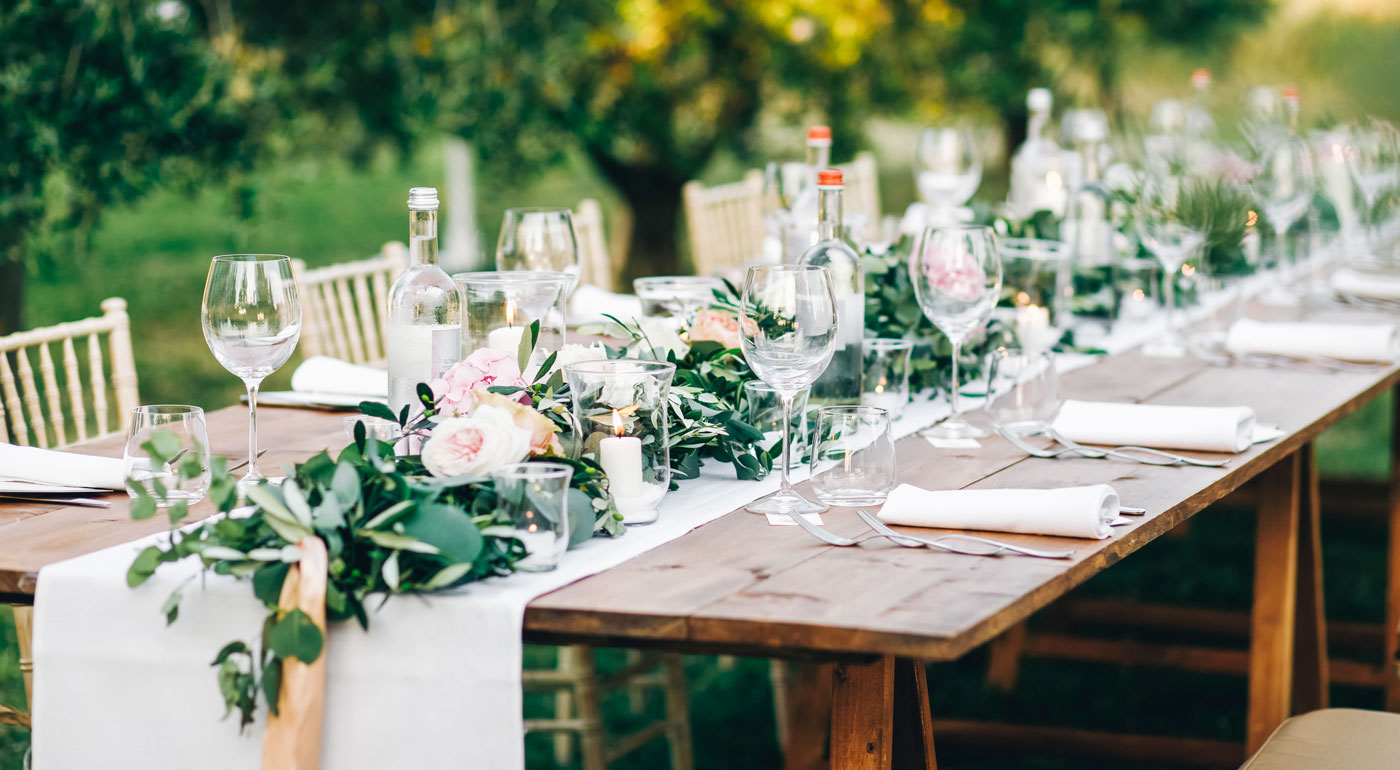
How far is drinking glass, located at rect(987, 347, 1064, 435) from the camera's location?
193 centimetres

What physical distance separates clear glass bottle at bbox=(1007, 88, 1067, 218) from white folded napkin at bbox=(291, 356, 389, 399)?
1.61 m

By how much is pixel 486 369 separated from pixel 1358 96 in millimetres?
9472

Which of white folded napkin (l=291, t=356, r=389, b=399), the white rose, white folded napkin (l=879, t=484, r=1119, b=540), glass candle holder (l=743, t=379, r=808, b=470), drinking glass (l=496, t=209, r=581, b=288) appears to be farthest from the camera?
drinking glass (l=496, t=209, r=581, b=288)

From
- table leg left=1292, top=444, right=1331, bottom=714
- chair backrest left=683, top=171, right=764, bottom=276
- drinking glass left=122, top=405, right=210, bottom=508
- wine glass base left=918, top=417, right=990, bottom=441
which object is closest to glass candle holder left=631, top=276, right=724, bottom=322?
wine glass base left=918, top=417, right=990, bottom=441

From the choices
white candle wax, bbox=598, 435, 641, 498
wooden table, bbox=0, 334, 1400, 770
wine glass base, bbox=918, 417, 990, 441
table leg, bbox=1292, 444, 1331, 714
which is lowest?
table leg, bbox=1292, 444, 1331, 714

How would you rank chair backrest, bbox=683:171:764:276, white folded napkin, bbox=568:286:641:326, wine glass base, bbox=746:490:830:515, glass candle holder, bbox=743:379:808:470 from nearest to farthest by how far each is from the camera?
wine glass base, bbox=746:490:830:515 < glass candle holder, bbox=743:379:808:470 < white folded napkin, bbox=568:286:641:326 < chair backrest, bbox=683:171:764:276

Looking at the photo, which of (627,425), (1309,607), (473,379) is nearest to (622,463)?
(627,425)

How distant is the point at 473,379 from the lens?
4.83 ft

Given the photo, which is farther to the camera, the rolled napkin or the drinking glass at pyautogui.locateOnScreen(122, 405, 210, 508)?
the rolled napkin

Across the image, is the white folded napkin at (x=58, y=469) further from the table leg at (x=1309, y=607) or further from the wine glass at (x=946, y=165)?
the wine glass at (x=946, y=165)

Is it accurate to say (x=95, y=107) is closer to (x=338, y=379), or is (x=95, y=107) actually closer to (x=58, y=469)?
(x=338, y=379)

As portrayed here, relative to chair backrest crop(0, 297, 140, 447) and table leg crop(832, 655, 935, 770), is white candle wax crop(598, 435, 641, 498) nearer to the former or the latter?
table leg crop(832, 655, 935, 770)

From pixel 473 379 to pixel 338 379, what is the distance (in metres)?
0.76

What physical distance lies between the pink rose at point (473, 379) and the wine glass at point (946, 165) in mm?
2029
